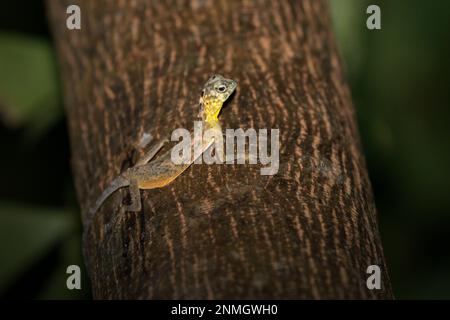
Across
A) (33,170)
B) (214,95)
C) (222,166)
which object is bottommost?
(33,170)

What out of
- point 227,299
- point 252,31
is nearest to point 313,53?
point 252,31

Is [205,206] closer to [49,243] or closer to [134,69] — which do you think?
[134,69]

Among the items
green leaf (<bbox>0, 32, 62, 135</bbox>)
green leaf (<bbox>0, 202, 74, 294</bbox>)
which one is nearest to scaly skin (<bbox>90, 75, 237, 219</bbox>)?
green leaf (<bbox>0, 202, 74, 294</bbox>)

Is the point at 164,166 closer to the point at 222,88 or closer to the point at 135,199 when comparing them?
the point at 135,199

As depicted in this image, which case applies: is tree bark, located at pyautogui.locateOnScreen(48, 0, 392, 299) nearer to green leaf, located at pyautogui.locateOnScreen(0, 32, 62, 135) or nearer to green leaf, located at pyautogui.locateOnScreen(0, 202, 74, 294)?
green leaf, located at pyautogui.locateOnScreen(0, 32, 62, 135)

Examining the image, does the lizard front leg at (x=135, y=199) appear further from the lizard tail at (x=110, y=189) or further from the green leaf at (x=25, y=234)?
the green leaf at (x=25, y=234)

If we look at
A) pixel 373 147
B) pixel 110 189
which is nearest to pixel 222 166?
pixel 110 189
